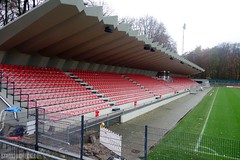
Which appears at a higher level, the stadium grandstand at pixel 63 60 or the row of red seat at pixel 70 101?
the stadium grandstand at pixel 63 60

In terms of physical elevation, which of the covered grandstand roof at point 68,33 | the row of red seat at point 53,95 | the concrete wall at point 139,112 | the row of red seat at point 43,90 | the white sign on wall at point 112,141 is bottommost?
the concrete wall at point 139,112

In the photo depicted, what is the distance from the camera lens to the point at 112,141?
7238mm

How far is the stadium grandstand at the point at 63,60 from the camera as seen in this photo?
932cm

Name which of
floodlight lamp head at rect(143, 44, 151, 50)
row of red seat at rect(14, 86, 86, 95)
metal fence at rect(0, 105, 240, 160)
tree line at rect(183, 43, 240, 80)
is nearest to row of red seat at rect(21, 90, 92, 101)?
row of red seat at rect(14, 86, 86, 95)

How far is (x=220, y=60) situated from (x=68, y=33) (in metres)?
88.6

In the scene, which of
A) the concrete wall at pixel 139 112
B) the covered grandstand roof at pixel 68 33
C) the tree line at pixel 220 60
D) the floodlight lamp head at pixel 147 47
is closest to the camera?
the covered grandstand roof at pixel 68 33

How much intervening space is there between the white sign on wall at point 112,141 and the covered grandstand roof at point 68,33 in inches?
200

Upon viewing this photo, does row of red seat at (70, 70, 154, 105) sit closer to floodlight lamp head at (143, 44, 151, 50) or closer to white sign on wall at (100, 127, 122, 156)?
floodlight lamp head at (143, 44, 151, 50)

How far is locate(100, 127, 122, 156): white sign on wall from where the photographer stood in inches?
280

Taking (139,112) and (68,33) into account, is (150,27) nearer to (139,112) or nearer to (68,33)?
(139,112)

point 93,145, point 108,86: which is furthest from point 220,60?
point 93,145

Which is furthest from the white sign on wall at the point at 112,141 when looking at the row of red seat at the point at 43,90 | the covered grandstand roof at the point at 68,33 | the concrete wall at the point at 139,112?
the concrete wall at the point at 139,112

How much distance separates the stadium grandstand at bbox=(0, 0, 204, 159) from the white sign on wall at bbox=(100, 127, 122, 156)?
1.21m

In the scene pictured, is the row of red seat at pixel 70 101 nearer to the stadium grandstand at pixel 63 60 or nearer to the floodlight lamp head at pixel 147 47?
the stadium grandstand at pixel 63 60
